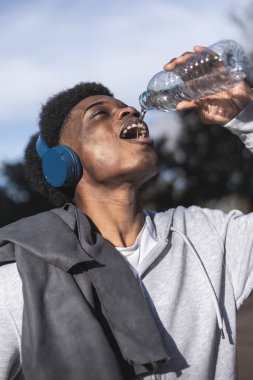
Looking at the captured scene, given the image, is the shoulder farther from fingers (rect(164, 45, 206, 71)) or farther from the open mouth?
fingers (rect(164, 45, 206, 71))

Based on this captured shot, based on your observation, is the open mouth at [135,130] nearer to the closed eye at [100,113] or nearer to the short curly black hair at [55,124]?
the closed eye at [100,113]

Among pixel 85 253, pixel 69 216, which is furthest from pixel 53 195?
pixel 85 253

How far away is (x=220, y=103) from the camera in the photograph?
3.22 metres

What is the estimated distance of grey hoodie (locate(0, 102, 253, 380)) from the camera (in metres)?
2.91

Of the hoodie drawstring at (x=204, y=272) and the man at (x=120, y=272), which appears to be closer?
the man at (x=120, y=272)

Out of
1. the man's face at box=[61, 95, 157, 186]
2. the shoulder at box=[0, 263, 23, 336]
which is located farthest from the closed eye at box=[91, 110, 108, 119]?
the shoulder at box=[0, 263, 23, 336]

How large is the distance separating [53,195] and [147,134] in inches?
26.4

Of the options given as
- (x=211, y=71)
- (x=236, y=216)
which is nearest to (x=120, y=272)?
(x=236, y=216)

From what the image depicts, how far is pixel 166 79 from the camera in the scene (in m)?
3.76

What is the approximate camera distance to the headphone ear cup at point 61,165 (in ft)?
11.0

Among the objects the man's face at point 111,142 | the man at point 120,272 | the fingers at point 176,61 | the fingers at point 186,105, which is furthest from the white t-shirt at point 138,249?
the fingers at point 176,61

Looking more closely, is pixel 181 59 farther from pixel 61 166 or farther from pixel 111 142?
pixel 61 166

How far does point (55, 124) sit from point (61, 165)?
0.41 meters

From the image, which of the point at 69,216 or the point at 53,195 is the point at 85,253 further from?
the point at 53,195
